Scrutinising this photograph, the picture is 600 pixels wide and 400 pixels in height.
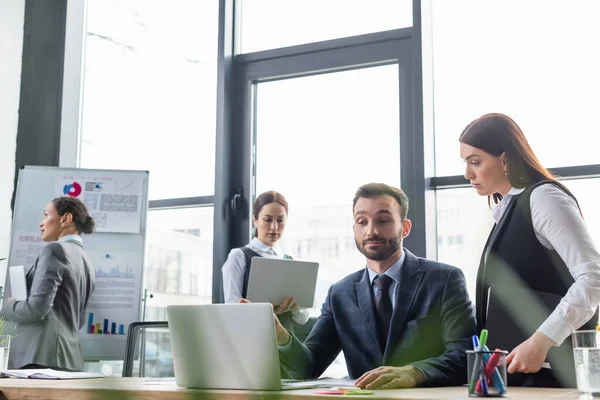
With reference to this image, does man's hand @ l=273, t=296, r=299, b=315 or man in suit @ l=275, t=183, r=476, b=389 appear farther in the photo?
man's hand @ l=273, t=296, r=299, b=315

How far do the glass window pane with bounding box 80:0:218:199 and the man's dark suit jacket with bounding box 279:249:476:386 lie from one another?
97.9 inches

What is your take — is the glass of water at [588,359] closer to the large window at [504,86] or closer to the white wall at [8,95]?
the large window at [504,86]

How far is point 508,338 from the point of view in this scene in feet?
5.88

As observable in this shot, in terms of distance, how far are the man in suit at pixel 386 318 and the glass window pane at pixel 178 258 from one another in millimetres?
2355

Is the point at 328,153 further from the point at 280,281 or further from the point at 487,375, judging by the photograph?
the point at 487,375

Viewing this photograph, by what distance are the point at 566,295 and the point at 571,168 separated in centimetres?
207

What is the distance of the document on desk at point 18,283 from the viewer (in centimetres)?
361

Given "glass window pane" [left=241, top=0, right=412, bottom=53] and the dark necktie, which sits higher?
"glass window pane" [left=241, top=0, right=412, bottom=53]

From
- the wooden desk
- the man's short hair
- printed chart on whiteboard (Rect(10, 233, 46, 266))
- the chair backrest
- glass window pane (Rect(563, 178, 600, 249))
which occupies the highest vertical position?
glass window pane (Rect(563, 178, 600, 249))

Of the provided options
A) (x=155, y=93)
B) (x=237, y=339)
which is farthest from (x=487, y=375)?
(x=155, y=93)

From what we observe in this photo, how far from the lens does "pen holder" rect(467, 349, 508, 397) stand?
1259 millimetres

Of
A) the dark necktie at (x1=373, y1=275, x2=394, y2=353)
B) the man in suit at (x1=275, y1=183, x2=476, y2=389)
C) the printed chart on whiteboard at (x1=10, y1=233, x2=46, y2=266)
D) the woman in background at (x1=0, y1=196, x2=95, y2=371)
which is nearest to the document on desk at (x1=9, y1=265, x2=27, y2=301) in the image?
the woman in background at (x1=0, y1=196, x2=95, y2=371)

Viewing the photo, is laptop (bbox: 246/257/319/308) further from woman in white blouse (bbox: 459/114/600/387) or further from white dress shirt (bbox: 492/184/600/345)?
white dress shirt (bbox: 492/184/600/345)

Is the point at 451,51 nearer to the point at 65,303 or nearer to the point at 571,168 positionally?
the point at 571,168
